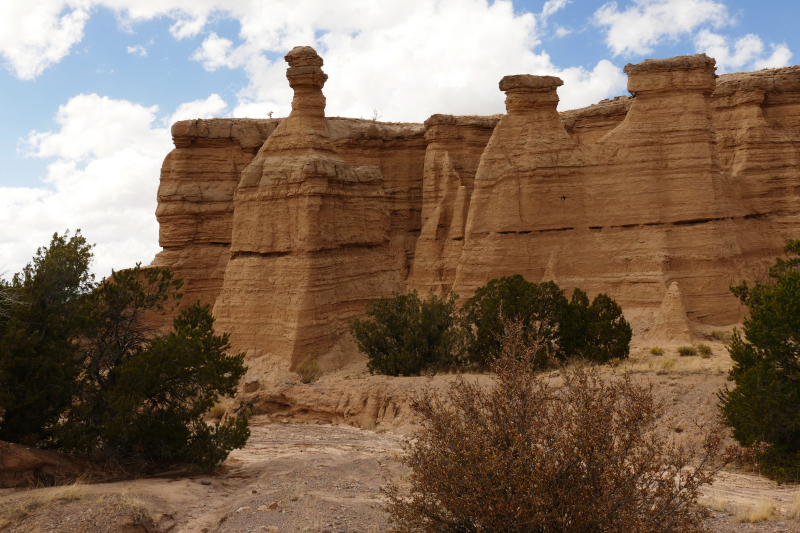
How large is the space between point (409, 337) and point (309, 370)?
4.96m

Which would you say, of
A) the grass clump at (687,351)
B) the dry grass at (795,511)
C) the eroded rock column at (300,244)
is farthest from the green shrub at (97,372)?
the grass clump at (687,351)

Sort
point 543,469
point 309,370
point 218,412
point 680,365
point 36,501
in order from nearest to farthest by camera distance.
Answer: point 543,469 → point 36,501 → point 680,365 → point 218,412 → point 309,370

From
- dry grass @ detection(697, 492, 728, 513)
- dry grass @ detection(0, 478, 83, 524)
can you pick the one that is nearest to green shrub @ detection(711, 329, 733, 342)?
dry grass @ detection(697, 492, 728, 513)

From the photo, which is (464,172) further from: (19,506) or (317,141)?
(19,506)

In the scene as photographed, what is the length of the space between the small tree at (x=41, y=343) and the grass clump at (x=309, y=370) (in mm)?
12639

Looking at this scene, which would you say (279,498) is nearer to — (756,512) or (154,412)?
(154,412)

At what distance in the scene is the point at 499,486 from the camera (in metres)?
6.32

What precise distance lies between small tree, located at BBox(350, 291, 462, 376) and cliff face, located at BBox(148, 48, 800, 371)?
3.58 metres

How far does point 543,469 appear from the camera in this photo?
6316 mm

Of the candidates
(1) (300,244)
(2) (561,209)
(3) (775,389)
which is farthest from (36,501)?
(2) (561,209)

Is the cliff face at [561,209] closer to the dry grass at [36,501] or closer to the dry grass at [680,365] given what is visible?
the dry grass at [680,365]

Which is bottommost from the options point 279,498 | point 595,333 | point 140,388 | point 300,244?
point 279,498

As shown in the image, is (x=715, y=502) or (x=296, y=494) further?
(x=296, y=494)

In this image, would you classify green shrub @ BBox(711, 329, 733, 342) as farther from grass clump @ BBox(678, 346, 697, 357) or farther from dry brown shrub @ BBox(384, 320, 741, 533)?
dry brown shrub @ BBox(384, 320, 741, 533)
